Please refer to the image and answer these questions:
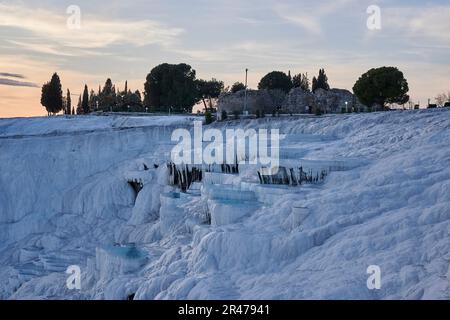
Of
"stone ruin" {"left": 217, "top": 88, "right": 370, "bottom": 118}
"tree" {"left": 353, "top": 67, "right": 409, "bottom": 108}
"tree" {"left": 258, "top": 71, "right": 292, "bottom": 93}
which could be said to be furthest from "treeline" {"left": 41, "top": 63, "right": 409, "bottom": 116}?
"tree" {"left": 353, "top": 67, "right": 409, "bottom": 108}

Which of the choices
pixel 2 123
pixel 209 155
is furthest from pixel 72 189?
pixel 2 123

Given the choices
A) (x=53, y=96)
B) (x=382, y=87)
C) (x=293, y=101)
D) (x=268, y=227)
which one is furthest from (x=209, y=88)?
(x=268, y=227)

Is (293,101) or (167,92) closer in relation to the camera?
(293,101)

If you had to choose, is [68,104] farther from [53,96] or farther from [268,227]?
[268,227]

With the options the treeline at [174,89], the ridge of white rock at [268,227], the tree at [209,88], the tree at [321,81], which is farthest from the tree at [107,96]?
the ridge of white rock at [268,227]

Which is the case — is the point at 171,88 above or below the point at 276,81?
below

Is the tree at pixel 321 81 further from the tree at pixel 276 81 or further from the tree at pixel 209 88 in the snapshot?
the tree at pixel 209 88

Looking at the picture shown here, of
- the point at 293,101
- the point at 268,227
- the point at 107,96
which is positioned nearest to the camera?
the point at 268,227
